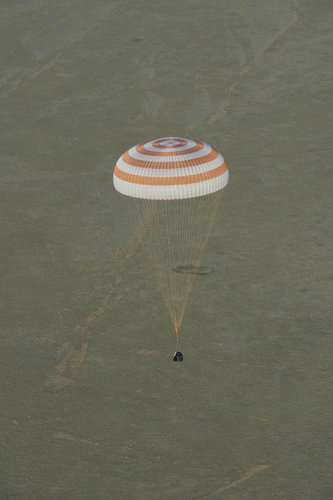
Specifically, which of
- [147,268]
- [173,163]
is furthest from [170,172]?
[147,268]

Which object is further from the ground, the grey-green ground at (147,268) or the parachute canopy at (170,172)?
the parachute canopy at (170,172)

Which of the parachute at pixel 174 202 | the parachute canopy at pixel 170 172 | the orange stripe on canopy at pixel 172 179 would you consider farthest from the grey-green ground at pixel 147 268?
the orange stripe on canopy at pixel 172 179

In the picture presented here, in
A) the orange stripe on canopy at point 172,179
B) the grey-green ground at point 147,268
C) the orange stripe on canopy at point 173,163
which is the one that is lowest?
the grey-green ground at point 147,268

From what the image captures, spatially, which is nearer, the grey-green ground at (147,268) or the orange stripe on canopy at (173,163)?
the grey-green ground at (147,268)

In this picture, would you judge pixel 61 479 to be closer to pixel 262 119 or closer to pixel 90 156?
pixel 90 156

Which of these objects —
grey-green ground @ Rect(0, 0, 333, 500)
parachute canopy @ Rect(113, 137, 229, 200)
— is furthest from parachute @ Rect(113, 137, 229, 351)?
grey-green ground @ Rect(0, 0, 333, 500)

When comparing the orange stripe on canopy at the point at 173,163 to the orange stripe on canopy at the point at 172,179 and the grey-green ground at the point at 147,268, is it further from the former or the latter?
the grey-green ground at the point at 147,268

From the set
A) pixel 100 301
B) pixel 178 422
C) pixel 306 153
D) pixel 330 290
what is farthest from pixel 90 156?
pixel 178 422
